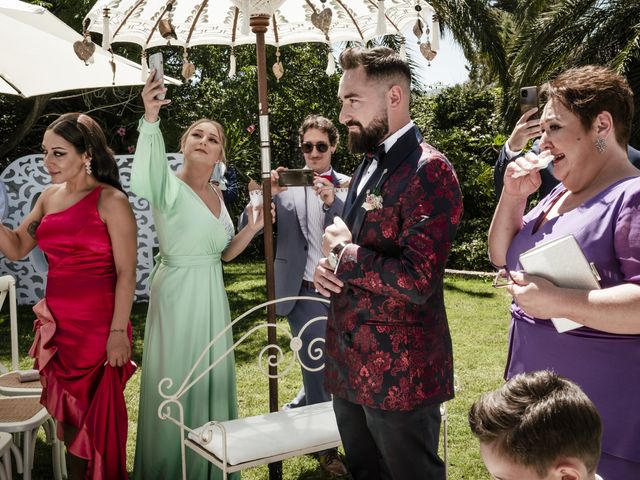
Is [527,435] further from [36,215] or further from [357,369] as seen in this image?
[36,215]

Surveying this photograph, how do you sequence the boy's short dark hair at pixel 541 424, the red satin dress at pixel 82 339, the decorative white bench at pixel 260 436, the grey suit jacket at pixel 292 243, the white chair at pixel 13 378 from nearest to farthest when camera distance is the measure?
the boy's short dark hair at pixel 541 424, the decorative white bench at pixel 260 436, the red satin dress at pixel 82 339, the white chair at pixel 13 378, the grey suit jacket at pixel 292 243

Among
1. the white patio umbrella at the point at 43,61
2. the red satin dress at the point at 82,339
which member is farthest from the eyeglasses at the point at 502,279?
the white patio umbrella at the point at 43,61

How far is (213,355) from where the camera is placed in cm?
378

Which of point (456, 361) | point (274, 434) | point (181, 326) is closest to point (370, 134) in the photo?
point (274, 434)

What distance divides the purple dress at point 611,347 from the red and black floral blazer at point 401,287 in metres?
0.40

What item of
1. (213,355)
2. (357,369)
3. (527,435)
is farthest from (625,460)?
(213,355)

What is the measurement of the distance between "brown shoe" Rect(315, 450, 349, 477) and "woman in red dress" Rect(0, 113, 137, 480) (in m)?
1.29

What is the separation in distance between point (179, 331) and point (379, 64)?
1.99 metres

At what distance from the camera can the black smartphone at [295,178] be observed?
11.7ft

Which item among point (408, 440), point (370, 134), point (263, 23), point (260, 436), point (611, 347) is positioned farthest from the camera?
point (263, 23)

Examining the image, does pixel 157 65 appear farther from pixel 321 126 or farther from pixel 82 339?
pixel 321 126

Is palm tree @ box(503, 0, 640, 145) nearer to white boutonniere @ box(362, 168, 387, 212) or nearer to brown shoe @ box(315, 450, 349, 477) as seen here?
brown shoe @ box(315, 450, 349, 477)

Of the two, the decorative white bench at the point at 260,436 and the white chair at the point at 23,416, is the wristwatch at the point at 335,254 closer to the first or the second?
the decorative white bench at the point at 260,436

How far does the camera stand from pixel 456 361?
21.0 ft
